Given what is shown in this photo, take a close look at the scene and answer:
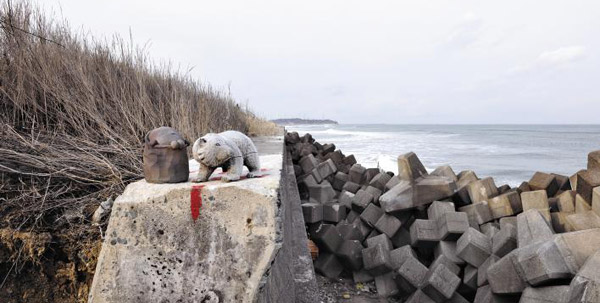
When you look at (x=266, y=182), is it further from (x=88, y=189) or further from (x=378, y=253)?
(x=378, y=253)

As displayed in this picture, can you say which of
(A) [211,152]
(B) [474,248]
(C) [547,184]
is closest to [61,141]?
(A) [211,152]

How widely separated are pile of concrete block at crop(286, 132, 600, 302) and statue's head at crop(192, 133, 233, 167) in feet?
6.48

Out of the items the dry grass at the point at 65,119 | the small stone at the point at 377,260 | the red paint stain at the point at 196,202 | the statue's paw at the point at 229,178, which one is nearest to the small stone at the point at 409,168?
the small stone at the point at 377,260

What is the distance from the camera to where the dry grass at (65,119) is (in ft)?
7.23

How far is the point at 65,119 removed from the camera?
130 inches

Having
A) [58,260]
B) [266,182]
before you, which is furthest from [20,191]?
[266,182]

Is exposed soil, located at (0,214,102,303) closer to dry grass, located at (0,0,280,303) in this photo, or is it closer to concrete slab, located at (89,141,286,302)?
dry grass, located at (0,0,280,303)

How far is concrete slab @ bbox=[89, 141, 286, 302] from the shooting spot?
148 centimetres

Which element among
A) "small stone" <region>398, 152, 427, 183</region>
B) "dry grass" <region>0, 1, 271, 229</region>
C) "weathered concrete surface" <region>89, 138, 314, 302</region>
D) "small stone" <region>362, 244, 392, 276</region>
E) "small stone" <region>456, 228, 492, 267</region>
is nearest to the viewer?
"weathered concrete surface" <region>89, 138, 314, 302</region>

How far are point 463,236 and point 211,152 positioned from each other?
2.54 m

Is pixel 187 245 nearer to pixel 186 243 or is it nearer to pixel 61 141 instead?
pixel 186 243

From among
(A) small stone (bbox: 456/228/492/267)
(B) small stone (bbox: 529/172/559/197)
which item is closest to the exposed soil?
(A) small stone (bbox: 456/228/492/267)

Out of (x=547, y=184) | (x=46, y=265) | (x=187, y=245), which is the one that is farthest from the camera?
(x=547, y=184)

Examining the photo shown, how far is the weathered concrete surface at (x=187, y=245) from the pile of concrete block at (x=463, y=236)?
175cm
